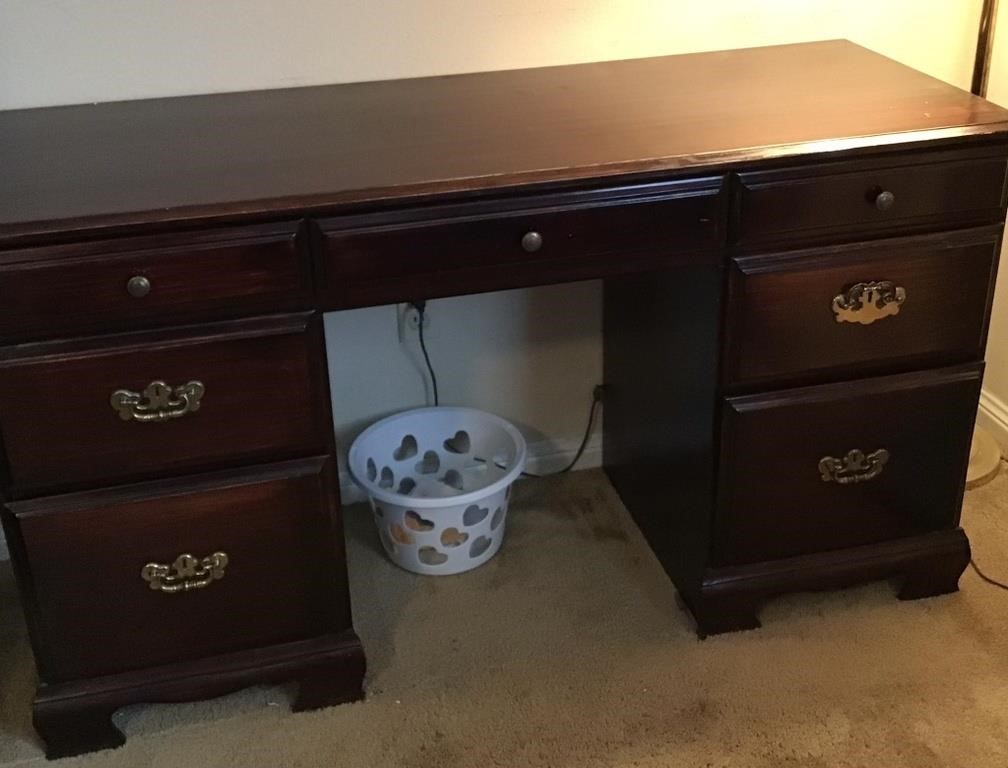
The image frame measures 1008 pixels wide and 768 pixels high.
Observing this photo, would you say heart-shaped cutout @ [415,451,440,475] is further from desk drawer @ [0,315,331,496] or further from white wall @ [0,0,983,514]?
desk drawer @ [0,315,331,496]

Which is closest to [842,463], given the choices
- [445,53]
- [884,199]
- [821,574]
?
[821,574]

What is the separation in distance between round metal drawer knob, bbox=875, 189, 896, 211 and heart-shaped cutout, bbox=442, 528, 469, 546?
857 mm

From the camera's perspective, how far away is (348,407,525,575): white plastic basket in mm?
1892

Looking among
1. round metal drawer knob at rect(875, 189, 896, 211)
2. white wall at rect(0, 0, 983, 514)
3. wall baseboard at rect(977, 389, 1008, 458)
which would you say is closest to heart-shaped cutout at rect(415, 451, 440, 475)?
white wall at rect(0, 0, 983, 514)

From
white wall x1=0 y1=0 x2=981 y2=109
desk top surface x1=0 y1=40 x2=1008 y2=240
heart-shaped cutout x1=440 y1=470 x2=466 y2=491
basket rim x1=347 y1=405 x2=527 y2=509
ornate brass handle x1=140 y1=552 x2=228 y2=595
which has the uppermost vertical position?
white wall x1=0 y1=0 x2=981 y2=109

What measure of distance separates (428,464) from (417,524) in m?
0.23

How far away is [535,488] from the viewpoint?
2195 mm

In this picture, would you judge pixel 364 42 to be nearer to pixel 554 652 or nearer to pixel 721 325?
pixel 721 325

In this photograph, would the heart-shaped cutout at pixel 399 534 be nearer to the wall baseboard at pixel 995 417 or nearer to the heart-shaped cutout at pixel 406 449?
the heart-shaped cutout at pixel 406 449

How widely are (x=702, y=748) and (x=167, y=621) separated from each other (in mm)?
771

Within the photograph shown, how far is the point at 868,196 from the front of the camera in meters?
1.52

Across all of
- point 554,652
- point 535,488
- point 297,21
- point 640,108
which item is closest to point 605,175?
point 640,108

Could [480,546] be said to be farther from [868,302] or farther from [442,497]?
[868,302]

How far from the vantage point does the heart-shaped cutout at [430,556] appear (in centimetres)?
193
